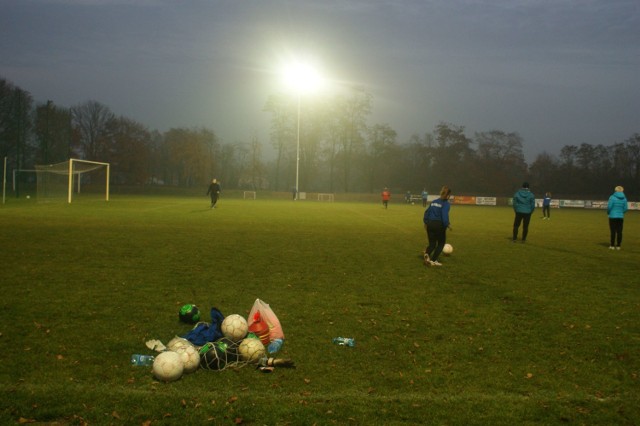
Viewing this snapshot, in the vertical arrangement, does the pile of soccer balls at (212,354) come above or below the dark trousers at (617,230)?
below

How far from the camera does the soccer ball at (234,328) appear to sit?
5.98 m

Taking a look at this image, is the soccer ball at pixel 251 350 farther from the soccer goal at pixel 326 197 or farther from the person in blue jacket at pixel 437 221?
the soccer goal at pixel 326 197

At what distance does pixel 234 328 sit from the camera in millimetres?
6020

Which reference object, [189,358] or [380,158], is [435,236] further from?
[380,158]

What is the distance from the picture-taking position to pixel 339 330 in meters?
6.88

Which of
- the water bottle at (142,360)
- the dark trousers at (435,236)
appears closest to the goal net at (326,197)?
the dark trousers at (435,236)

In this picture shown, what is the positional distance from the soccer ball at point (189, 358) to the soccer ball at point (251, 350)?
0.49 m

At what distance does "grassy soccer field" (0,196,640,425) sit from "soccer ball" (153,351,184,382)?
0.30ft

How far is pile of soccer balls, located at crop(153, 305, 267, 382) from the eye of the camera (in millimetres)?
5008

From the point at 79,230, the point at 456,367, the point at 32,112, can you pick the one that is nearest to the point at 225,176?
the point at 32,112

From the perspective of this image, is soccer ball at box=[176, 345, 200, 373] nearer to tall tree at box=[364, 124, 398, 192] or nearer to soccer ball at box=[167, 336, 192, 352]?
soccer ball at box=[167, 336, 192, 352]

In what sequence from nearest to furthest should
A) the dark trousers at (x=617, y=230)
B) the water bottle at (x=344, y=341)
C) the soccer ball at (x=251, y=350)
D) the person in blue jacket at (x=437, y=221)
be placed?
1. the soccer ball at (x=251, y=350)
2. the water bottle at (x=344, y=341)
3. the person in blue jacket at (x=437, y=221)
4. the dark trousers at (x=617, y=230)

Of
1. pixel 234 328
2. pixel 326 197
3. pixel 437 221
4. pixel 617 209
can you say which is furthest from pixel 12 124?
pixel 234 328

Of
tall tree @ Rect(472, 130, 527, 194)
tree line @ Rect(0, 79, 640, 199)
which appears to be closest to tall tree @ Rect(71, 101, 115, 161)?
tree line @ Rect(0, 79, 640, 199)
